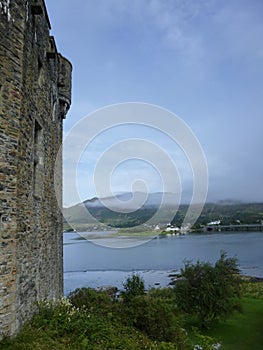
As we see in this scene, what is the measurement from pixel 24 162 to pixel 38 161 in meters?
2.51

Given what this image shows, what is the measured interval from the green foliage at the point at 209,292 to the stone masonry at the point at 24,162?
45.5 ft

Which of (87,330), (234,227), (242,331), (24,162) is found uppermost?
(24,162)

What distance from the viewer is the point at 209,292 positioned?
25.1 m

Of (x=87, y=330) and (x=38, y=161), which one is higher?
(x=38, y=161)

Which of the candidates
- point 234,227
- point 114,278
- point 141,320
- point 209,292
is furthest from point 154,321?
point 234,227

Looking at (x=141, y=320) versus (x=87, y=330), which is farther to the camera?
(x=141, y=320)

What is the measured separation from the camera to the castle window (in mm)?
12133

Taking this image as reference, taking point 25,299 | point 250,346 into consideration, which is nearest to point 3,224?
point 25,299

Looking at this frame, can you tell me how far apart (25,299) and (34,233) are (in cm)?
216

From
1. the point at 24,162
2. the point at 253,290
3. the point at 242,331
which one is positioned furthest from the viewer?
the point at 253,290

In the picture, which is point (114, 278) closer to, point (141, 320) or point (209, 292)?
point (209, 292)

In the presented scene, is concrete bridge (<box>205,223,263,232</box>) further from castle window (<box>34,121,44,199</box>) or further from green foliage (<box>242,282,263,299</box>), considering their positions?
castle window (<box>34,121,44,199</box>)

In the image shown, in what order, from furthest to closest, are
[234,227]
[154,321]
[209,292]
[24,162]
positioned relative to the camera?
[234,227]
[209,292]
[154,321]
[24,162]

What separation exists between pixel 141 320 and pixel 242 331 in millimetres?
11236
